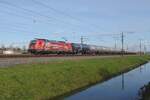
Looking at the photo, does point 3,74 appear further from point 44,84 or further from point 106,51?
point 106,51

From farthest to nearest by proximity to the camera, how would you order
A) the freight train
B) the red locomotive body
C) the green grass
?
the freight train → the red locomotive body → the green grass

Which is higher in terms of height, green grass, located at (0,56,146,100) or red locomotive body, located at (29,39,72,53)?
red locomotive body, located at (29,39,72,53)

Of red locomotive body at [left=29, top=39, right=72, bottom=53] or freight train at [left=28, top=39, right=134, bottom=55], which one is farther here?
freight train at [left=28, top=39, right=134, bottom=55]

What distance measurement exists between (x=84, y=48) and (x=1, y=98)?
8166 centimetres

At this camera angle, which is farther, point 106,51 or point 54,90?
point 106,51

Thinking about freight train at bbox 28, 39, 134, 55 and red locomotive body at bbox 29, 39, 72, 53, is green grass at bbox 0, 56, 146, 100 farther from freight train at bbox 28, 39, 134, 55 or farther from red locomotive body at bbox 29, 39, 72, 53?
freight train at bbox 28, 39, 134, 55

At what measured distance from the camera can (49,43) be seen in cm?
7712

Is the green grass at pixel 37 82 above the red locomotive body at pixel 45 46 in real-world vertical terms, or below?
below

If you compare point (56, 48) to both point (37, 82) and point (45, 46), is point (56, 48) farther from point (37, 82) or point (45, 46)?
point (37, 82)

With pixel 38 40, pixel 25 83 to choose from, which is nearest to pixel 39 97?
pixel 25 83

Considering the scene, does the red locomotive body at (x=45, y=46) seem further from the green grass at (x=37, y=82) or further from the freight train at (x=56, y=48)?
the green grass at (x=37, y=82)

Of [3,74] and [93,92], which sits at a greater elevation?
[3,74]

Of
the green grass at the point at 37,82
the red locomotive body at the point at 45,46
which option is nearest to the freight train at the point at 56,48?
the red locomotive body at the point at 45,46

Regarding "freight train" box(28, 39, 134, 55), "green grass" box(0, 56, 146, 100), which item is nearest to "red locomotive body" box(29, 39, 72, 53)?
"freight train" box(28, 39, 134, 55)
